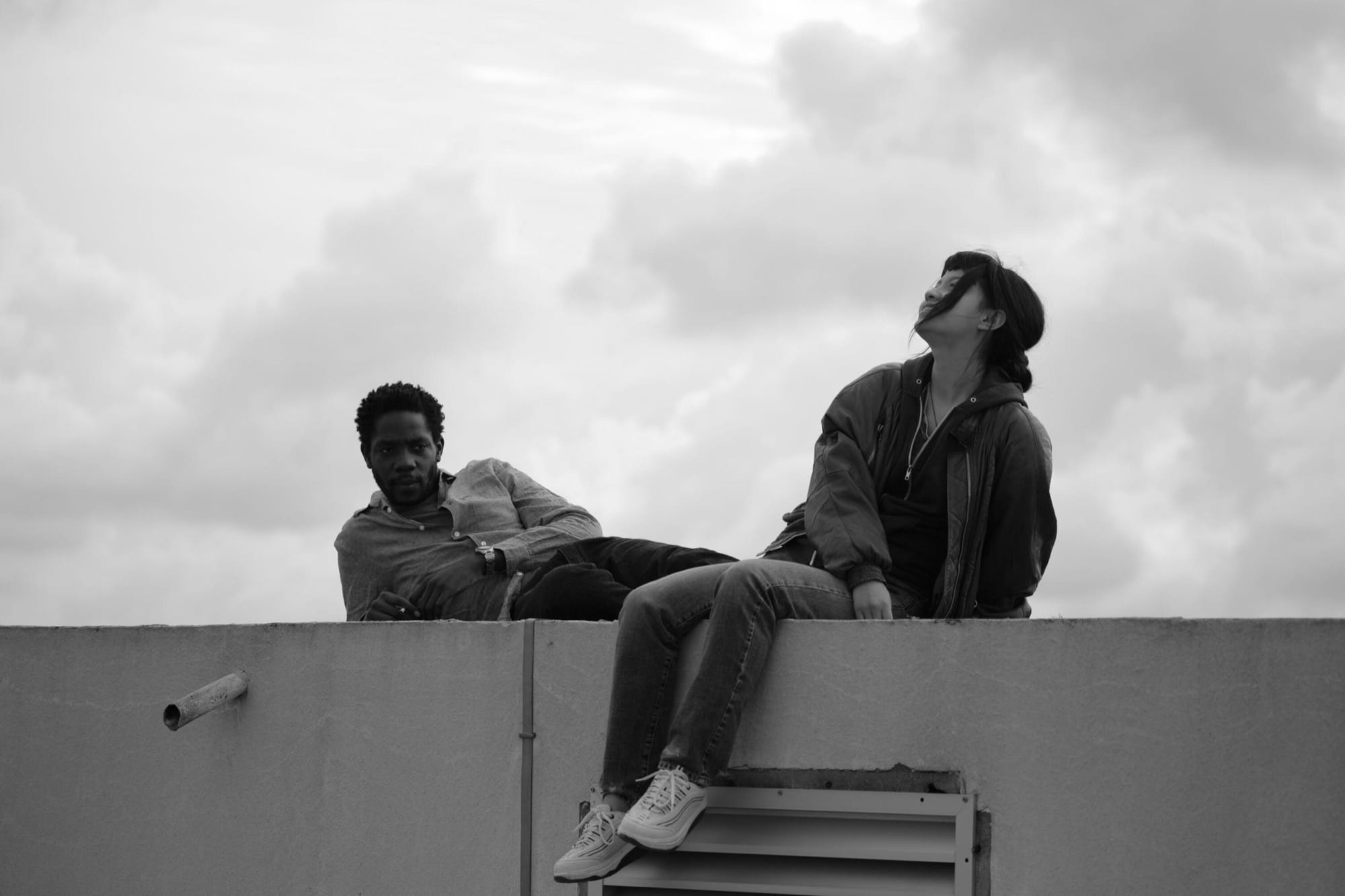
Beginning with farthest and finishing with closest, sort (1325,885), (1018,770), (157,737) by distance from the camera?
(157,737), (1018,770), (1325,885)

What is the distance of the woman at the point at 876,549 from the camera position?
3672 millimetres

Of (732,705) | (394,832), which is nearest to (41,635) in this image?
(394,832)

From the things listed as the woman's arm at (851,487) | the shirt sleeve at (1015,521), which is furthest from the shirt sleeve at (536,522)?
the shirt sleeve at (1015,521)

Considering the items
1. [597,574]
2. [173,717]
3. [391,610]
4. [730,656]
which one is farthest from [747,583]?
[173,717]

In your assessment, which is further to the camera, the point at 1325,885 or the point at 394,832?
the point at 394,832

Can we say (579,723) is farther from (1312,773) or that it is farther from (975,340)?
(1312,773)

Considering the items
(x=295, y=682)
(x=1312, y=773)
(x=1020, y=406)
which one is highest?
(x=1020, y=406)

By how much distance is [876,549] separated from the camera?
3.83 m

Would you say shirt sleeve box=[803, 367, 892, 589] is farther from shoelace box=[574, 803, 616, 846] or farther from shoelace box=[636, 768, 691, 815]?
shoelace box=[574, 803, 616, 846]

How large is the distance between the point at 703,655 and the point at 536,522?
1.55 metres

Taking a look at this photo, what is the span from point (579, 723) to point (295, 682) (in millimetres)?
1010

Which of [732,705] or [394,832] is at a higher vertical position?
[732,705]

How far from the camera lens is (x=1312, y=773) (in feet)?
11.3

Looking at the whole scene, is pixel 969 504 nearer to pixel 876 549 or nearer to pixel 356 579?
pixel 876 549
